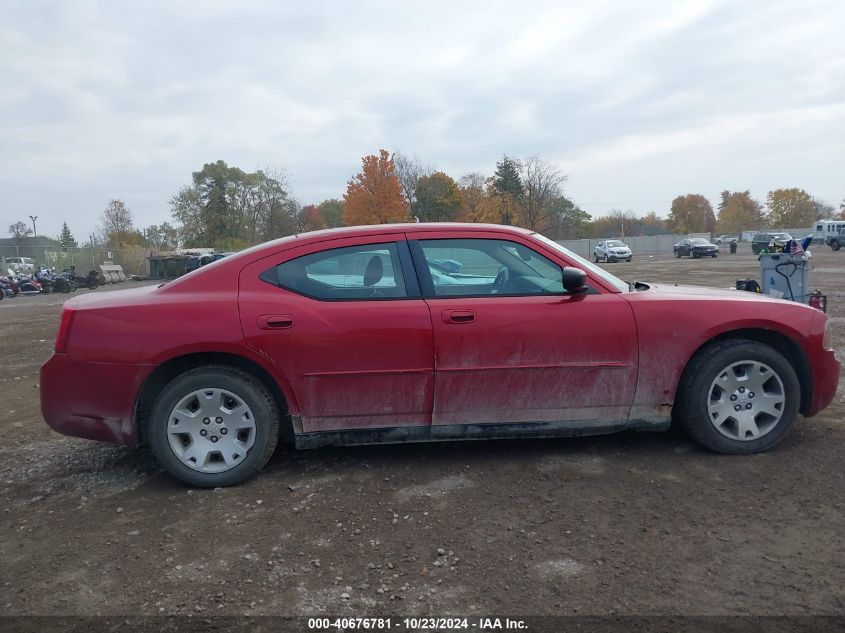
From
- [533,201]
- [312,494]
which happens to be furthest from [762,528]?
[533,201]

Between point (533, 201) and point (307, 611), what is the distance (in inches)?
2232

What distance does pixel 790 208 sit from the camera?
335 ft

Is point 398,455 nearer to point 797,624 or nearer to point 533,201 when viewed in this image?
point 797,624

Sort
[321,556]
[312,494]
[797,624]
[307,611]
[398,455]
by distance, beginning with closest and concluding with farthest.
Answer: [797,624] → [307,611] → [321,556] → [312,494] → [398,455]

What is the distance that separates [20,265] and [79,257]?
14.2 ft

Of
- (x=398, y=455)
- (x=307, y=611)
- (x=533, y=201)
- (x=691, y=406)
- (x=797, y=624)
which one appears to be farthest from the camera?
(x=533, y=201)

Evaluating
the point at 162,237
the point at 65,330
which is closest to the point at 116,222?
the point at 162,237

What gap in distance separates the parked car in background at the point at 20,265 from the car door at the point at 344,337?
36.0 m

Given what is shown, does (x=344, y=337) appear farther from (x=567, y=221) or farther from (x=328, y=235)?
(x=567, y=221)

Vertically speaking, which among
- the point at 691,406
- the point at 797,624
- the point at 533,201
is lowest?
the point at 797,624

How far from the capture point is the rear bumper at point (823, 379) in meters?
4.00

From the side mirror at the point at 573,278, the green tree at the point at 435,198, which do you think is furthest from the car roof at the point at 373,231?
the green tree at the point at 435,198

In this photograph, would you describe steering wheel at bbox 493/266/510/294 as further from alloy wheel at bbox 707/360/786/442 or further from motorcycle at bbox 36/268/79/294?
motorcycle at bbox 36/268/79/294

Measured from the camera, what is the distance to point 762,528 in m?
3.04
